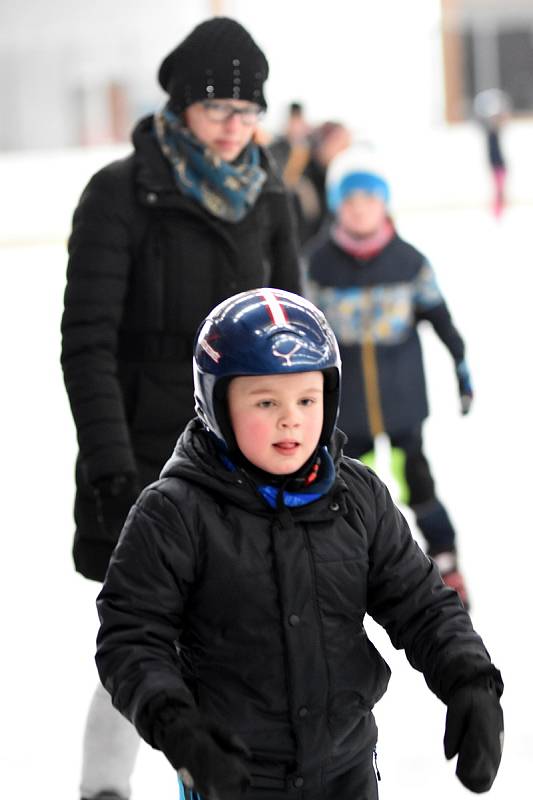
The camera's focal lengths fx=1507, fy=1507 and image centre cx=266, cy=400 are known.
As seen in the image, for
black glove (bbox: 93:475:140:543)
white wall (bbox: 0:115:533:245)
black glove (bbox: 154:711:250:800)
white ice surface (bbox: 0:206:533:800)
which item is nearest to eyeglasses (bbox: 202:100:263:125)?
black glove (bbox: 93:475:140:543)

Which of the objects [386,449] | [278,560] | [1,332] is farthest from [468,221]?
[278,560]

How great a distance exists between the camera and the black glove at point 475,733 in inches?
64.9

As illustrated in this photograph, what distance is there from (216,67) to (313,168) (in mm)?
7822

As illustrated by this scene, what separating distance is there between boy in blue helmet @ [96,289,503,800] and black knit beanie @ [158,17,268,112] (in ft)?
3.25

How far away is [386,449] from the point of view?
251 inches

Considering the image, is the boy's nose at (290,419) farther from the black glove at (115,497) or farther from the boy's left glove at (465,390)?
the boy's left glove at (465,390)

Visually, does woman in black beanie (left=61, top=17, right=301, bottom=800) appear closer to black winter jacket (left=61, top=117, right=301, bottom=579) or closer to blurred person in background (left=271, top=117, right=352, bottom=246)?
black winter jacket (left=61, top=117, right=301, bottom=579)

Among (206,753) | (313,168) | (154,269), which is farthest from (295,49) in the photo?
(206,753)

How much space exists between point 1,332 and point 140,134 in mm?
7863

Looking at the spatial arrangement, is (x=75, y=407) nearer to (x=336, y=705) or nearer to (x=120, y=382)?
(x=120, y=382)

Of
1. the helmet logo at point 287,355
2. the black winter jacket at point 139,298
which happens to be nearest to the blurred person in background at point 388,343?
the black winter jacket at point 139,298

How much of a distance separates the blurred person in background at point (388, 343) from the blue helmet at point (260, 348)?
93.3 inches

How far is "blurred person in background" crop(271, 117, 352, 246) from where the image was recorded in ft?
33.1

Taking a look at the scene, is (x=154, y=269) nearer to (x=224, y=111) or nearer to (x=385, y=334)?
(x=224, y=111)
